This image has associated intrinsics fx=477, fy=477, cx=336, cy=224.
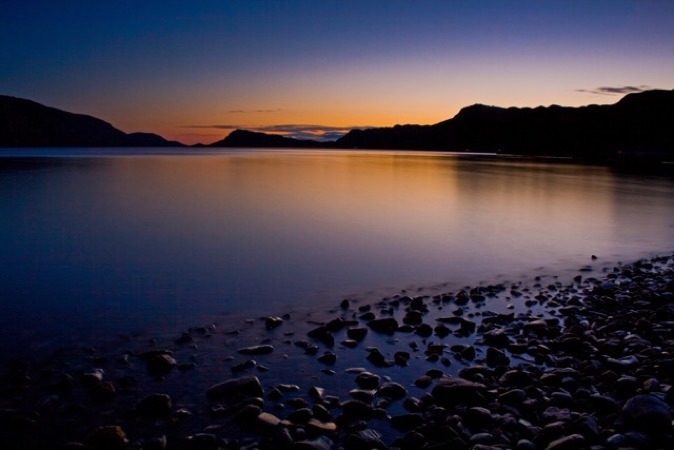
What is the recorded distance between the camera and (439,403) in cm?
662

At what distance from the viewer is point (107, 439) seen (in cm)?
564

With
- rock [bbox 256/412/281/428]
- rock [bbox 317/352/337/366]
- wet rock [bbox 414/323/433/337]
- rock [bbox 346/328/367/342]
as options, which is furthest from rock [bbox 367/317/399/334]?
rock [bbox 256/412/281/428]

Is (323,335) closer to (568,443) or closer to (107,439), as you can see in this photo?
(107,439)

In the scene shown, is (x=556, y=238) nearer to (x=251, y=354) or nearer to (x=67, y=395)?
(x=251, y=354)

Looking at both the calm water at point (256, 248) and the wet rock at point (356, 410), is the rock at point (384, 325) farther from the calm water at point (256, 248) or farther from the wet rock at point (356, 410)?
the wet rock at point (356, 410)

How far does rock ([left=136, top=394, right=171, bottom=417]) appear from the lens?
6422mm

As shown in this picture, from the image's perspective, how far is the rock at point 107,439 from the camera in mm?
5578

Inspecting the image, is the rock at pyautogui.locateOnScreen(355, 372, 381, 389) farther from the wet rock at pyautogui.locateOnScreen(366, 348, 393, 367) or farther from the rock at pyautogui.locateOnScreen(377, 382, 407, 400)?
the wet rock at pyautogui.locateOnScreen(366, 348, 393, 367)

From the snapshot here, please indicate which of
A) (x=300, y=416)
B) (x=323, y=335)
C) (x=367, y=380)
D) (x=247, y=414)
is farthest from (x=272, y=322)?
(x=300, y=416)

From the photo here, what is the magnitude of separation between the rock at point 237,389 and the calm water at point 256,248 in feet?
10.9

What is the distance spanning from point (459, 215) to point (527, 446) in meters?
25.0

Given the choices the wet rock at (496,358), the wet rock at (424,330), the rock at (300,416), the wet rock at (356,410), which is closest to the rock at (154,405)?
the rock at (300,416)

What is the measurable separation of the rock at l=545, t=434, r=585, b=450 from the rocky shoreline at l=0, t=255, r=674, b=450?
2 centimetres

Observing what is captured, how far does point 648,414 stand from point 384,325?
4856 millimetres
